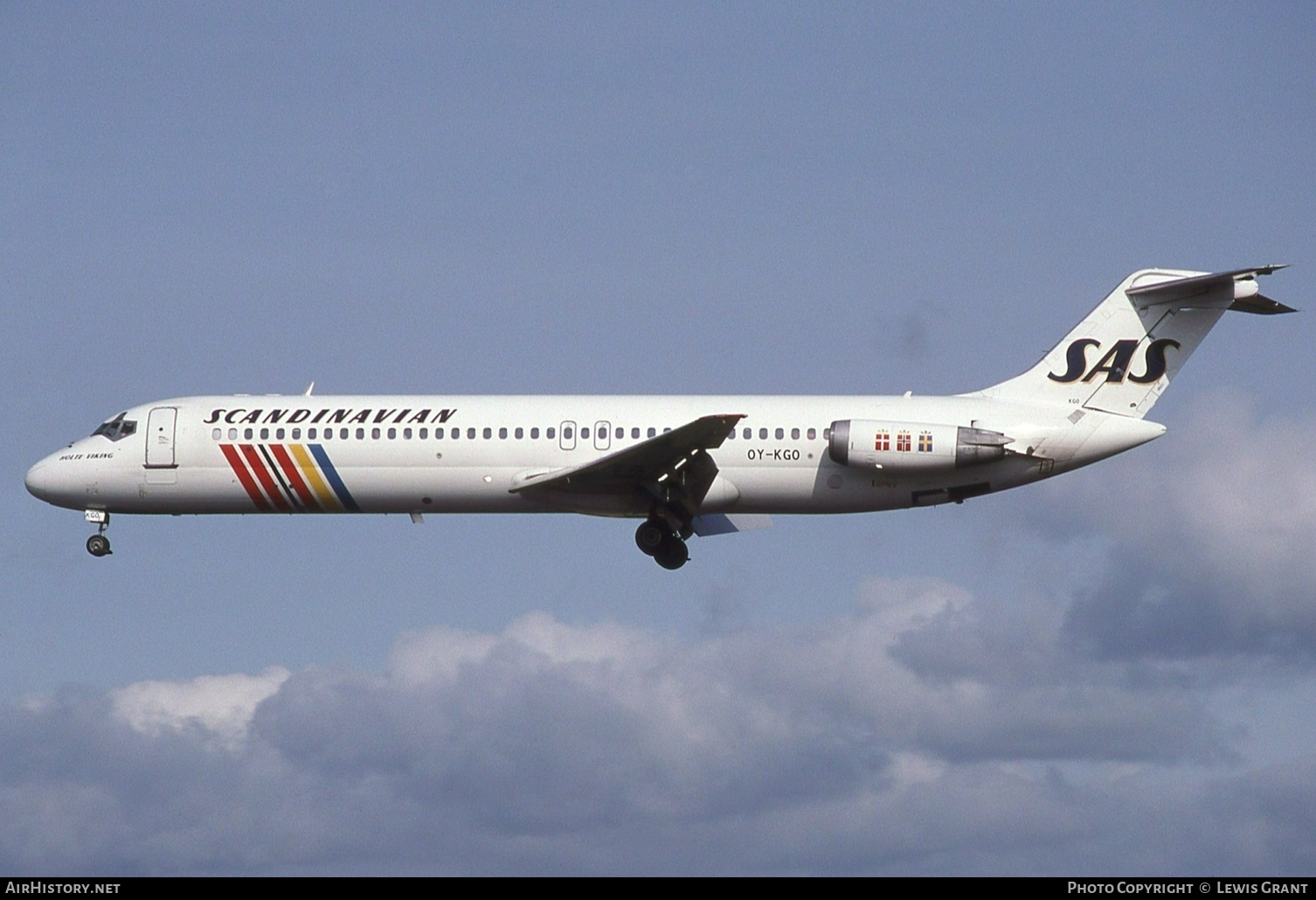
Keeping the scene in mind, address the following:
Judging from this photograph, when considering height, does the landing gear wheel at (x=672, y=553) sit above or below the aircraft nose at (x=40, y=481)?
below

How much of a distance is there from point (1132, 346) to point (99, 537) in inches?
923

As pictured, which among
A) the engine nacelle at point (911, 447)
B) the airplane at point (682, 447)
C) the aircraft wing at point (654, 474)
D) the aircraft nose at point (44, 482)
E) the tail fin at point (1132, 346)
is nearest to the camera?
the aircraft wing at point (654, 474)

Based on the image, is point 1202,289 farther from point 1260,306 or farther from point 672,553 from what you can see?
point 672,553

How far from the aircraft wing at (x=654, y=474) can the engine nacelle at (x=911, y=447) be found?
2.51 m

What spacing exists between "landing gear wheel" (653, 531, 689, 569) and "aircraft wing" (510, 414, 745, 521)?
0.64 m

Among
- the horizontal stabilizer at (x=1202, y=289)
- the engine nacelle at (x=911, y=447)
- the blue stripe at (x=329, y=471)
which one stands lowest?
the engine nacelle at (x=911, y=447)

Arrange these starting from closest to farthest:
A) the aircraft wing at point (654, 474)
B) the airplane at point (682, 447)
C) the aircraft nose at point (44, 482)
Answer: the aircraft wing at point (654, 474) → the airplane at point (682, 447) → the aircraft nose at point (44, 482)

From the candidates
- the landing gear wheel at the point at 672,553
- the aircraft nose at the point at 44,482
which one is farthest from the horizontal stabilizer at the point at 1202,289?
the aircraft nose at the point at 44,482

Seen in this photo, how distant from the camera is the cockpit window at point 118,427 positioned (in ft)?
126

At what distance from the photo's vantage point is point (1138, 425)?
36.0m

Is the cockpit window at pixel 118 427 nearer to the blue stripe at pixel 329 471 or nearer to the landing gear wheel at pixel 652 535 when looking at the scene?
the blue stripe at pixel 329 471

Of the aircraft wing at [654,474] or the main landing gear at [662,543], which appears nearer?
the aircraft wing at [654,474]

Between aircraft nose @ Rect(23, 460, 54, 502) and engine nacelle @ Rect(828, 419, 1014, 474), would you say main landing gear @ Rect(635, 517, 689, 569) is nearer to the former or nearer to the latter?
engine nacelle @ Rect(828, 419, 1014, 474)

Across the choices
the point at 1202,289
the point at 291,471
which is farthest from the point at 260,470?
the point at 1202,289
